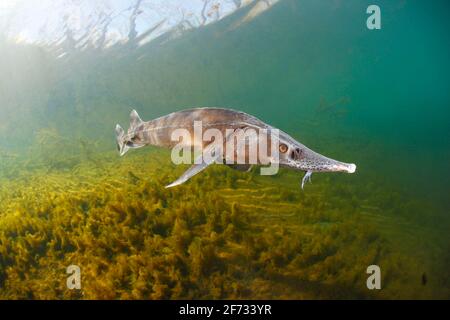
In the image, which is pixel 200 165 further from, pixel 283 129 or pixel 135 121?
pixel 283 129

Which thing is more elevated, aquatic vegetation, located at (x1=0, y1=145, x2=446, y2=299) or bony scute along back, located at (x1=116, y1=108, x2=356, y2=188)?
bony scute along back, located at (x1=116, y1=108, x2=356, y2=188)

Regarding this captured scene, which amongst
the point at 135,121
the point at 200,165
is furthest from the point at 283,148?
the point at 135,121

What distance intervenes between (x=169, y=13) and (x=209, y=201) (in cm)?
1892

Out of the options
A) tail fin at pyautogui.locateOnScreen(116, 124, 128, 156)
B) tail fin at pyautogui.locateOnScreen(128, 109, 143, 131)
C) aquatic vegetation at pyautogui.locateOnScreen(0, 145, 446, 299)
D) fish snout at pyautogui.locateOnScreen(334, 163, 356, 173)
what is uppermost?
tail fin at pyautogui.locateOnScreen(128, 109, 143, 131)

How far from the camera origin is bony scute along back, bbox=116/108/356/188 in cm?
296

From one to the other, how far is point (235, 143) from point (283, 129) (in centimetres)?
1880

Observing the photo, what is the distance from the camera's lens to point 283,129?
2156 centimetres

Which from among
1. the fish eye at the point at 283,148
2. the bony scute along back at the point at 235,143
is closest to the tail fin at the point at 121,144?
the bony scute along back at the point at 235,143

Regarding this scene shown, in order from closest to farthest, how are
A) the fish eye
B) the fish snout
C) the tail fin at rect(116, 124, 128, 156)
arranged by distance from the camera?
the fish snout
the fish eye
the tail fin at rect(116, 124, 128, 156)

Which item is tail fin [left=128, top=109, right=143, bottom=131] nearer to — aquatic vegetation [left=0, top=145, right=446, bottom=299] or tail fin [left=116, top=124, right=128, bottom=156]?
tail fin [left=116, top=124, right=128, bottom=156]

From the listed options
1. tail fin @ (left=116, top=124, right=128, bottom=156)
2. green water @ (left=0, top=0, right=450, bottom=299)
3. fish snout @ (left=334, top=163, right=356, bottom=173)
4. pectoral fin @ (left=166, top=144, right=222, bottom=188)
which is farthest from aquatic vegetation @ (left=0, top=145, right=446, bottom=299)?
fish snout @ (left=334, top=163, right=356, bottom=173)

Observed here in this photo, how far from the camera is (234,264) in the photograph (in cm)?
461

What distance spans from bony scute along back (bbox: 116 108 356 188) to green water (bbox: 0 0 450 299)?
1788mm

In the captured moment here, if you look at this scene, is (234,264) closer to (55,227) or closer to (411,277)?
(411,277)
